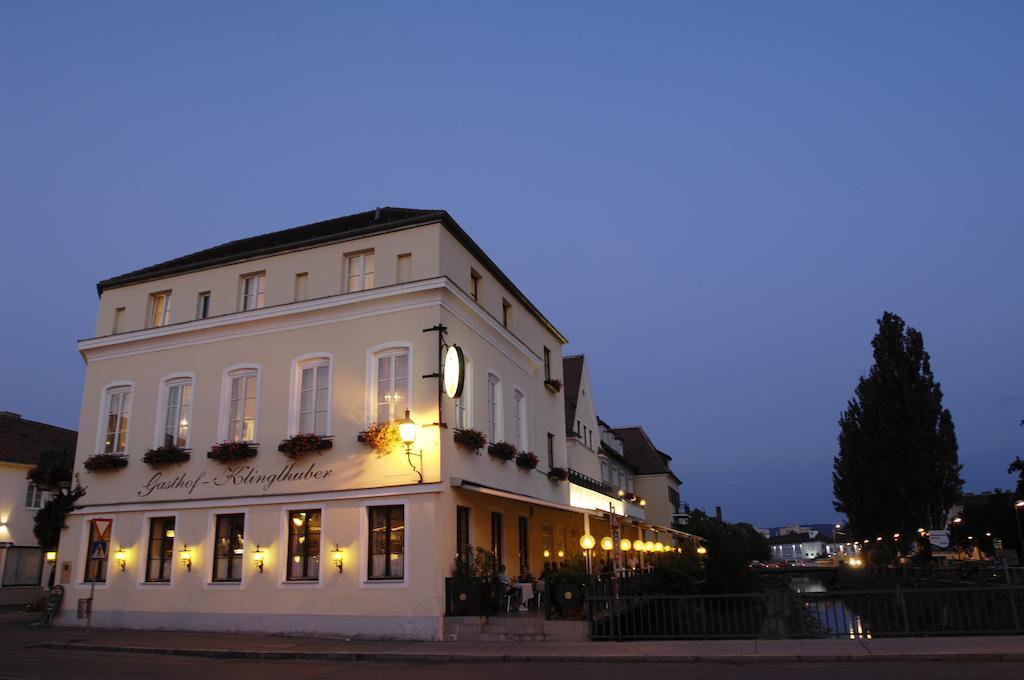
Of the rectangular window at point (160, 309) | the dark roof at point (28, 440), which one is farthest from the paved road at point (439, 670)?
the dark roof at point (28, 440)

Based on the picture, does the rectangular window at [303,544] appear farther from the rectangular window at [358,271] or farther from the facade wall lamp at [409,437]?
the rectangular window at [358,271]

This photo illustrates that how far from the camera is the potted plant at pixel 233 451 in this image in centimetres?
1938

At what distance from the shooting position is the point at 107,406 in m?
22.3

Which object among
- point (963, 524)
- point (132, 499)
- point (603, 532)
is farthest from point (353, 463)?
point (963, 524)

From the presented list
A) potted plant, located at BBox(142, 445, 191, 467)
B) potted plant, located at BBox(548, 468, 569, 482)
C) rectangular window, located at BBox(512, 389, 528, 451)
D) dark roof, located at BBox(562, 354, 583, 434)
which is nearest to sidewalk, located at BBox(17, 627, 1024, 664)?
potted plant, located at BBox(142, 445, 191, 467)

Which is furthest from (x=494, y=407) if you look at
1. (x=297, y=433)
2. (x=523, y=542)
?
(x=297, y=433)

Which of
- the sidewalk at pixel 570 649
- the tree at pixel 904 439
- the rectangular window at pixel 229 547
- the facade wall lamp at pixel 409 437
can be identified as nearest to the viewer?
the sidewalk at pixel 570 649

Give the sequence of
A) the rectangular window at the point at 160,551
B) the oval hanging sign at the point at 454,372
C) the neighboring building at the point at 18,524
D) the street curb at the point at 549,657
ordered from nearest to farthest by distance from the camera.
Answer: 1. the street curb at the point at 549,657
2. the oval hanging sign at the point at 454,372
3. the rectangular window at the point at 160,551
4. the neighboring building at the point at 18,524

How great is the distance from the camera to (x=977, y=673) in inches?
429

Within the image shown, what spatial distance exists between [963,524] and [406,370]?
60853 millimetres

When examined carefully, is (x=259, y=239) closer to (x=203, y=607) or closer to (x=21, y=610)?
(x=203, y=607)

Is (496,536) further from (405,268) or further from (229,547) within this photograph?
(405,268)

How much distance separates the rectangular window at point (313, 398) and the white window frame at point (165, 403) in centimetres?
367

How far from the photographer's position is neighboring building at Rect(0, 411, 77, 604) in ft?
101
